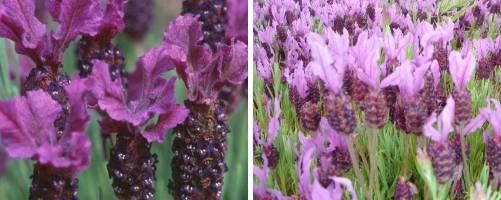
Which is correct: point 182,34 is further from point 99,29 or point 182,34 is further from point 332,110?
point 332,110

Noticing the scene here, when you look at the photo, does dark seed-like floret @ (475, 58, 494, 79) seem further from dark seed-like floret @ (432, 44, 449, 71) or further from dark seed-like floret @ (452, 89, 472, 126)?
dark seed-like floret @ (452, 89, 472, 126)

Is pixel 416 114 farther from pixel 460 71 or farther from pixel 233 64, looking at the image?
pixel 233 64

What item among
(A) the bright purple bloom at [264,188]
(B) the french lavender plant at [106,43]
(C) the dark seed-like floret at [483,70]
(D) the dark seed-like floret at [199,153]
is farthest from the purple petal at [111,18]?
(C) the dark seed-like floret at [483,70]

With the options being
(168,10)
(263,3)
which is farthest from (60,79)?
(168,10)

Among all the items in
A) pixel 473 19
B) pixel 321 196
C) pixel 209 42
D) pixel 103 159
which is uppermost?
pixel 473 19

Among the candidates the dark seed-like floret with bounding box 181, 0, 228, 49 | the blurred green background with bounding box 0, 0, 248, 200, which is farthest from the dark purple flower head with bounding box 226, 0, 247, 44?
the blurred green background with bounding box 0, 0, 248, 200

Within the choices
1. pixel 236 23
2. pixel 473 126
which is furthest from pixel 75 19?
pixel 473 126

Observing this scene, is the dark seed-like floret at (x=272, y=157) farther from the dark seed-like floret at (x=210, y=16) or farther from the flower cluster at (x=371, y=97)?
the dark seed-like floret at (x=210, y=16)
